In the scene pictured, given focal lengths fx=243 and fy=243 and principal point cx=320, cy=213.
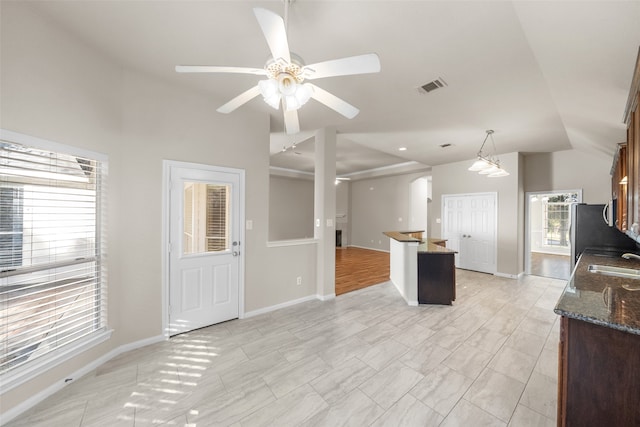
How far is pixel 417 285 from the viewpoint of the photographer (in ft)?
12.2

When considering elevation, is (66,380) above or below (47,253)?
below

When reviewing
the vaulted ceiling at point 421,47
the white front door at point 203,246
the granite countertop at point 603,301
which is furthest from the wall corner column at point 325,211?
the granite countertop at point 603,301

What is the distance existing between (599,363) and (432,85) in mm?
2510

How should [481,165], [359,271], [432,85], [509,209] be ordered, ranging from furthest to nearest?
[359,271]
[509,209]
[481,165]
[432,85]

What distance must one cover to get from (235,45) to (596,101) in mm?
3435

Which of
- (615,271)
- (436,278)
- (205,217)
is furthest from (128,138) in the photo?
(615,271)

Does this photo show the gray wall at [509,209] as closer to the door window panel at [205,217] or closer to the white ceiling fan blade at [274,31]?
the door window panel at [205,217]

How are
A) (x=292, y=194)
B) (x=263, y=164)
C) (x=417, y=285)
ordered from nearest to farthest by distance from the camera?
(x=263, y=164), (x=417, y=285), (x=292, y=194)

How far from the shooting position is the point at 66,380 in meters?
1.92

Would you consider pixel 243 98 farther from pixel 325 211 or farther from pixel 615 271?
pixel 615 271

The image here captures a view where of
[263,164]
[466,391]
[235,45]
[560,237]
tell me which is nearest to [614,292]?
[466,391]

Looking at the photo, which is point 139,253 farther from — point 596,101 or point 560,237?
point 560,237

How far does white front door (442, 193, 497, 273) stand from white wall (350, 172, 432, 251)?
1.94 meters

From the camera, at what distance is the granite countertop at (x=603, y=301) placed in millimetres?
1113
